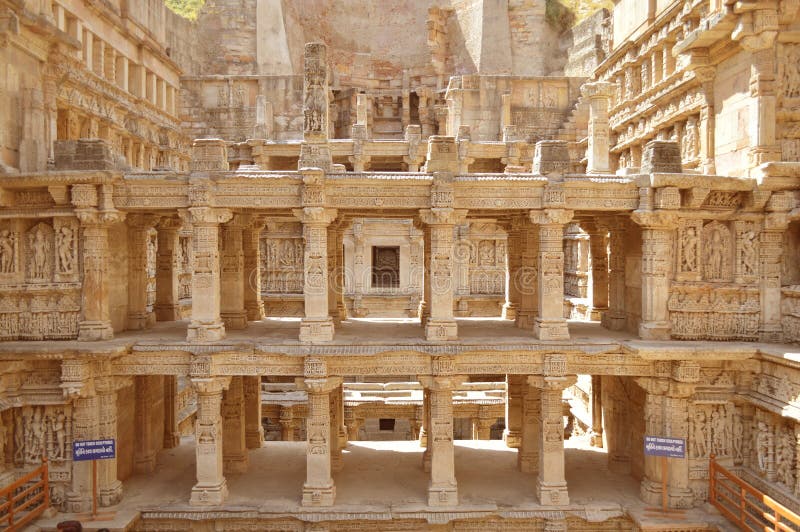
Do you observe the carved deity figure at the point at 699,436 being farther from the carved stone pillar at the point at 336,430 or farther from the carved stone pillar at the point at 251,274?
the carved stone pillar at the point at 251,274

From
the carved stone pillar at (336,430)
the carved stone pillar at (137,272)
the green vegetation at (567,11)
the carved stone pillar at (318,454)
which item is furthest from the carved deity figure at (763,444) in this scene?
the green vegetation at (567,11)

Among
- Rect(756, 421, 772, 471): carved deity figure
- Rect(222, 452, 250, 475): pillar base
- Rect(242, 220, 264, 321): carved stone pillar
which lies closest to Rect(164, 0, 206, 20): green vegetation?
Rect(242, 220, 264, 321): carved stone pillar

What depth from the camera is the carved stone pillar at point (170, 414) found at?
14.0 m

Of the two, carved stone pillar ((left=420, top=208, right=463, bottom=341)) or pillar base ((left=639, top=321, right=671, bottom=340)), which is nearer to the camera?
carved stone pillar ((left=420, top=208, right=463, bottom=341))

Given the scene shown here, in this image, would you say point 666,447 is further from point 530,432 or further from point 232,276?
point 232,276

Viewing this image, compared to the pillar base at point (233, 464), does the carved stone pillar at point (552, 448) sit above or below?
above

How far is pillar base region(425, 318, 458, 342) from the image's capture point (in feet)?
34.9

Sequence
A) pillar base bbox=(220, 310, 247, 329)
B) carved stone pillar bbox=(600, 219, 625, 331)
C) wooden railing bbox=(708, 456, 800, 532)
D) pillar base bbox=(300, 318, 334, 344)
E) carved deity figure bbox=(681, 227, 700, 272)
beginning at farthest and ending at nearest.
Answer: pillar base bbox=(220, 310, 247, 329), carved stone pillar bbox=(600, 219, 625, 331), carved deity figure bbox=(681, 227, 700, 272), pillar base bbox=(300, 318, 334, 344), wooden railing bbox=(708, 456, 800, 532)

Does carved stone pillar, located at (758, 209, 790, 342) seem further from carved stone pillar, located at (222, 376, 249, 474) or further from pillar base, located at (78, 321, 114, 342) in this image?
pillar base, located at (78, 321, 114, 342)

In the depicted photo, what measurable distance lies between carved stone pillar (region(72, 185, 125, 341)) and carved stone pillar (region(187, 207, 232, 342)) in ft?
5.05

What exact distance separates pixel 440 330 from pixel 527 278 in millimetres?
3565

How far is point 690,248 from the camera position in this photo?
10.8 meters

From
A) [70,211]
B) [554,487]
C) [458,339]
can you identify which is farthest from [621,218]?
[70,211]

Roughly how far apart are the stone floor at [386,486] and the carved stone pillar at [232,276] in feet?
11.1
